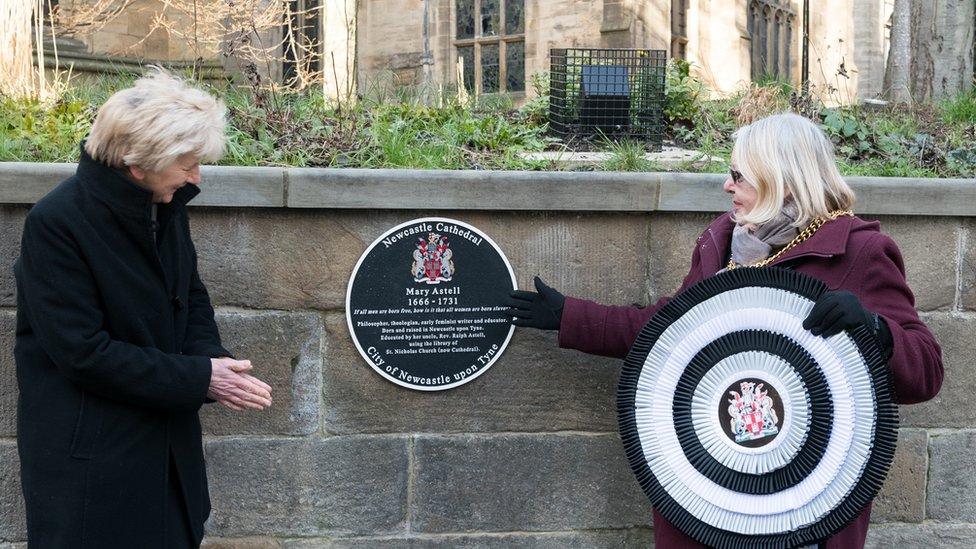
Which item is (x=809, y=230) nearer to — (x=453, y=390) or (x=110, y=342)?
(x=453, y=390)

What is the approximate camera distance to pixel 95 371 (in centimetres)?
A: 292

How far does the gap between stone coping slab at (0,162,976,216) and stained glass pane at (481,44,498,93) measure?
13445 millimetres

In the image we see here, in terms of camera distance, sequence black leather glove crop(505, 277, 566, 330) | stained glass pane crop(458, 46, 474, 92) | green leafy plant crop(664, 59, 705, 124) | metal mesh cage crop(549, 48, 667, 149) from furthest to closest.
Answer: stained glass pane crop(458, 46, 474, 92) < green leafy plant crop(664, 59, 705, 124) < metal mesh cage crop(549, 48, 667, 149) < black leather glove crop(505, 277, 566, 330)

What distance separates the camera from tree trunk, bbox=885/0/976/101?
31.0ft

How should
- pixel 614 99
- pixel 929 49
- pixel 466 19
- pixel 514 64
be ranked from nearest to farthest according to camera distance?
pixel 614 99, pixel 929 49, pixel 514 64, pixel 466 19

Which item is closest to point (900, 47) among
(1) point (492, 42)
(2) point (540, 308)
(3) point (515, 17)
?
(2) point (540, 308)

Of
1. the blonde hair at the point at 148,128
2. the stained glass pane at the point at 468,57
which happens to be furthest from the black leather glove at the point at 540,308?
the stained glass pane at the point at 468,57

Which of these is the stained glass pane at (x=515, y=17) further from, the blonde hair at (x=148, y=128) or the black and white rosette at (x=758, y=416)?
the blonde hair at (x=148, y=128)

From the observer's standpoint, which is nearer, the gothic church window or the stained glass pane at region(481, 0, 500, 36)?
the gothic church window

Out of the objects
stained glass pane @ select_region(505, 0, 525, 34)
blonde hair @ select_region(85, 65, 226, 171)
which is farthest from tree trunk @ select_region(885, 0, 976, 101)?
stained glass pane @ select_region(505, 0, 525, 34)

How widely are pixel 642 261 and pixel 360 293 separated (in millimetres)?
1192

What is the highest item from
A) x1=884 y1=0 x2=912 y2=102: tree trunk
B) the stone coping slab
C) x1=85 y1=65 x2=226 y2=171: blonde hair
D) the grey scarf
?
x1=884 y1=0 x2=912 y2=102: tree trunk

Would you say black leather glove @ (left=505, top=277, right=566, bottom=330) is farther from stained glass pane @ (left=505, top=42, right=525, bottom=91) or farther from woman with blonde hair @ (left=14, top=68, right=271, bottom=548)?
stained glass pane @ (left=505, top=42, right=525, bottom=91)

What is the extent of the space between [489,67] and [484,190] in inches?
545
